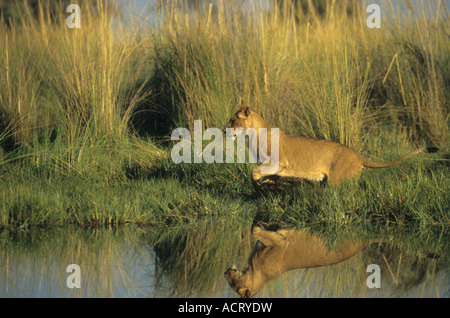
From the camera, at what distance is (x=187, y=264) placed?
440 centimetres

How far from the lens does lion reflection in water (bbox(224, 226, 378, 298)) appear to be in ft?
13.3

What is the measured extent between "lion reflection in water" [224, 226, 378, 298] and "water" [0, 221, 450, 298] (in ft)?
0.11

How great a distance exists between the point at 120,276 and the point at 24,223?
1.50 m

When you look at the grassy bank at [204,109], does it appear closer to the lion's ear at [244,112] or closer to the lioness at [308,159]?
the lioness at [308,159]

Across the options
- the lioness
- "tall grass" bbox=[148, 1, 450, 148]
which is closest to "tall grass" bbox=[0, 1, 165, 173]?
"tall grass" bbox=[148, 1, 450, 148]

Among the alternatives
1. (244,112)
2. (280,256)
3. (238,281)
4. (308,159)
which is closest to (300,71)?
(308,159)

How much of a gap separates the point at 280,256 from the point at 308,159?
75.3 inches

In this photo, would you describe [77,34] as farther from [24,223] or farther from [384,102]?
[384,102]

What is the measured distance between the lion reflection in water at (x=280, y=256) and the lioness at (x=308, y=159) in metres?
1.12

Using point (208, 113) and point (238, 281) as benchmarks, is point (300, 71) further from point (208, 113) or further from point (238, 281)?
point (238, 281)

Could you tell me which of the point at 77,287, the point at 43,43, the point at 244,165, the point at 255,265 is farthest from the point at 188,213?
the point at 43,43

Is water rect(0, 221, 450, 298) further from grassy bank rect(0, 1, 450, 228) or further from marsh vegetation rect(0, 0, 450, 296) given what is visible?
grassy bank rect(0, 1, 450, 228)

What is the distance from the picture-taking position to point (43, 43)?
920 cm

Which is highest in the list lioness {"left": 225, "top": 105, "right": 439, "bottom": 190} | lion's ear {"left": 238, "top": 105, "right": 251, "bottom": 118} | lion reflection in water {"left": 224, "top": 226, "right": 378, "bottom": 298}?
lion's ear {"left": 238, "top": 105, "right": 251, "bottom": 118}
